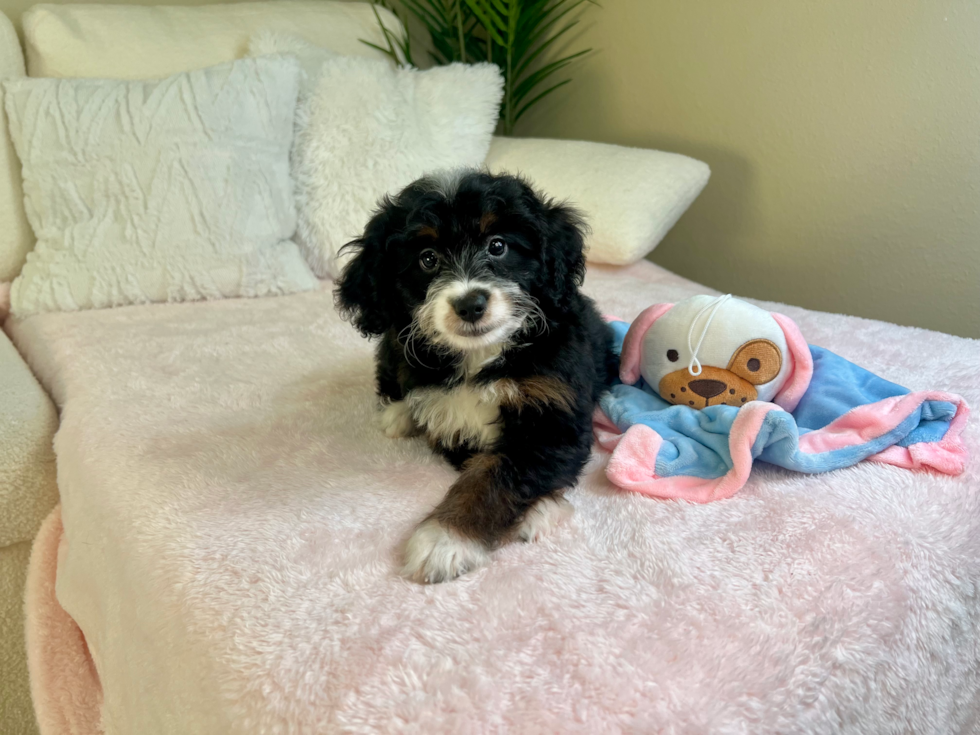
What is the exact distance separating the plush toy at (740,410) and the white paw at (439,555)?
1.24 ft

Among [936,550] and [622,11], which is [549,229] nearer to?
[936,550]

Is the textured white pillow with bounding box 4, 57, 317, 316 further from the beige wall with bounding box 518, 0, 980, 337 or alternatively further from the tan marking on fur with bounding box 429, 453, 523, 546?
the beige wall with bounding box 518, 0, 980, 337

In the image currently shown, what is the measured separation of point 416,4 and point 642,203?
1978 mm

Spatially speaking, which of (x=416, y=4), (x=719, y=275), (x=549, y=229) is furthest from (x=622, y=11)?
(x=549, y=229)

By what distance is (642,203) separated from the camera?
110 inches

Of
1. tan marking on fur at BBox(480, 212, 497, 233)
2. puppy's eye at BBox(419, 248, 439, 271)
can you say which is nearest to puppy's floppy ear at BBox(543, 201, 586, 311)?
tan marking on fur at BBox(480, 212, 497, 233)

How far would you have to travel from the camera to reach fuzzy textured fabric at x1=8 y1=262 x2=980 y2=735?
92 centimetres

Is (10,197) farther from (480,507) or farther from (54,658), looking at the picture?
(480,507)

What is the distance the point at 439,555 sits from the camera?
1.17m

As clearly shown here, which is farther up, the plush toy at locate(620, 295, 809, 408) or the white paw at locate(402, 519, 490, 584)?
the plush toy at locate(620, 295, 809, 408)

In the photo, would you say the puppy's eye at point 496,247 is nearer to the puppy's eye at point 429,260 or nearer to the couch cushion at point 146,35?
the puppy's eye at point 429,260

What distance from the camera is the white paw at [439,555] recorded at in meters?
1.16

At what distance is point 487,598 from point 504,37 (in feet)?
11.1

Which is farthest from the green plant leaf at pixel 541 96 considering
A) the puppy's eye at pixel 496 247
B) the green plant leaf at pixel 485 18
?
the puppy's eye at pixel 496 247
